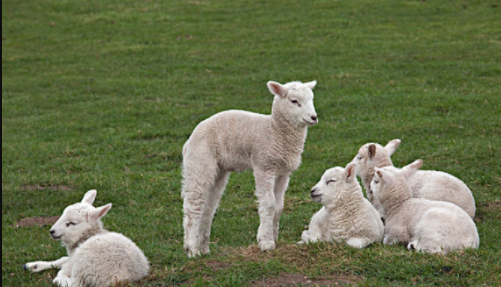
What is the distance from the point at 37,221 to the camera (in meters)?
11.9

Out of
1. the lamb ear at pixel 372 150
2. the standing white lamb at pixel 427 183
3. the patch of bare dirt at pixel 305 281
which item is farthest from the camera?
the lamb ear at pixel 372 150

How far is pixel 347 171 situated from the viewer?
8328 millimetres

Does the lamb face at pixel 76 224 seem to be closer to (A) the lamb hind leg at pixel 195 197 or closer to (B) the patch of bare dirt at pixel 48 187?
(A) the lamb hind leg at pixel 195 197

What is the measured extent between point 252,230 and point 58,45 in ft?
69.9

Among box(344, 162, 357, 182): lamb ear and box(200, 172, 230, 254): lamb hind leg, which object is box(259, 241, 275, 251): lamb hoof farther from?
box(344, 162, 357, 182): lamb ear

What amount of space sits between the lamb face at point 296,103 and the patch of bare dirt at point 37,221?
559 centimetres

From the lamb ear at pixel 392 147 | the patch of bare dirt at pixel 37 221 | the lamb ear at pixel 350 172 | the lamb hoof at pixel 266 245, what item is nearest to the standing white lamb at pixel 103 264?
the lamb hoof at pixel 266 245

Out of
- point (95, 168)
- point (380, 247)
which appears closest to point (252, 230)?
point (380, 247)

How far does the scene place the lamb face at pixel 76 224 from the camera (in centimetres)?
830

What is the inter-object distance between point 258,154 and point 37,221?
18.9ft

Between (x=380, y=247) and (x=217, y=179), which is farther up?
(x=217, y=179)

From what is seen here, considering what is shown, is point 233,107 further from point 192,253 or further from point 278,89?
point 192,253

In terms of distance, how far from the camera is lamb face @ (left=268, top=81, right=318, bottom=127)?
792cm

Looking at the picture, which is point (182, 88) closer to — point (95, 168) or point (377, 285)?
point (95, 168)
